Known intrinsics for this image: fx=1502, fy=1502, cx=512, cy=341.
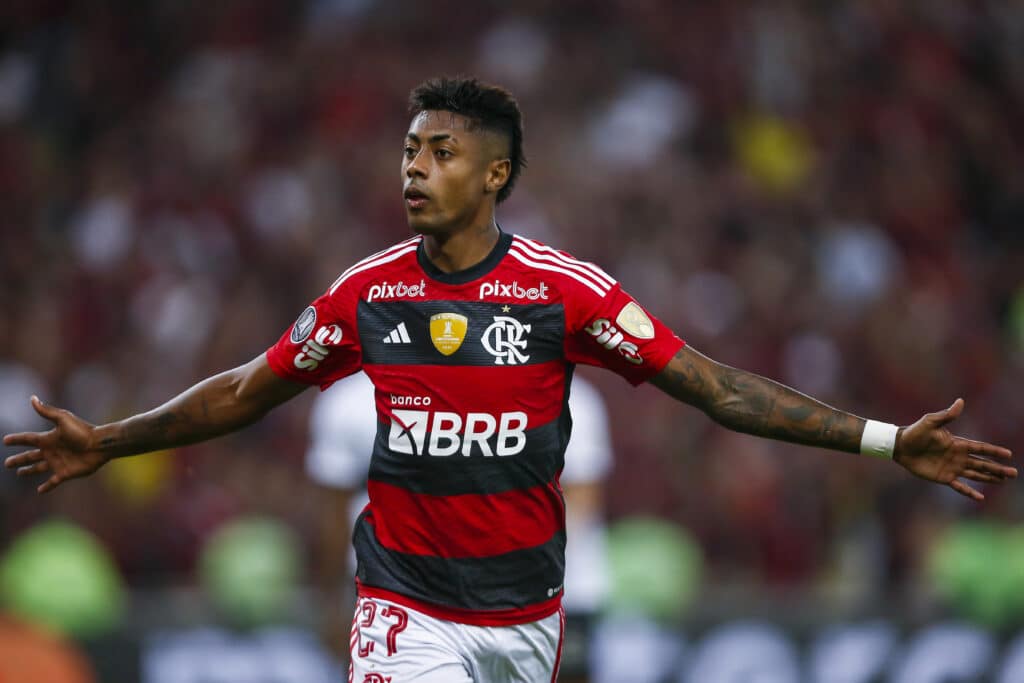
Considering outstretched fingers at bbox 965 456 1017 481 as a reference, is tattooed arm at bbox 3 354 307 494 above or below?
above

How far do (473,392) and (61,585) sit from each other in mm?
3983

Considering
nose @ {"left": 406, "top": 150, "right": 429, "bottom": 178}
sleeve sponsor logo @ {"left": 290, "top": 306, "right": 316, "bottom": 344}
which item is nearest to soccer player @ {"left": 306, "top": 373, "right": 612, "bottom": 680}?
sleeve sponsor logo @ {"left": 290, "top": 306, "right": 316, "bottom": 344}

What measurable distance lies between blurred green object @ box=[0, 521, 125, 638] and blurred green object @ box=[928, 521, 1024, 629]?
4.54 m

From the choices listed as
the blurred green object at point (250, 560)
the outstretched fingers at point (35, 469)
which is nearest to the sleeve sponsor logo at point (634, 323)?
the outstretched fingers at point (35, 469)

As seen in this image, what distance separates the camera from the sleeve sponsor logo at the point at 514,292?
455 cm

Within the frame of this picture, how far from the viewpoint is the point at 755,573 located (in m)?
9.88

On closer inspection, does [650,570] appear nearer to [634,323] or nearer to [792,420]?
[792,420]

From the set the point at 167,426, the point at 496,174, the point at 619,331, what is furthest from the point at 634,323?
the point at 167,426

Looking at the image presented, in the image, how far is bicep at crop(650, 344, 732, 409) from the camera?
4.58 meters

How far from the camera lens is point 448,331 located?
14.8ft

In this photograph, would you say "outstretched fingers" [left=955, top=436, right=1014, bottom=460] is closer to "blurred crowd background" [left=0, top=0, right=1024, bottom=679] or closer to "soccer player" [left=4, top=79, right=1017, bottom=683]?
"soccer player" [left=4, top=79, right=1017, bottom=683]

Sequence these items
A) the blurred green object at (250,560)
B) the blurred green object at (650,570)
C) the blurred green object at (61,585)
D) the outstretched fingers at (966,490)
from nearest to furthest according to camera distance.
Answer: the outstretched fingers at (966,490), the blurred green object at (61,585), the blurred green object at (650,570), the blurred green object at (250,560)

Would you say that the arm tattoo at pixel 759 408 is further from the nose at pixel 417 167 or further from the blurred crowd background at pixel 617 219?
the blurred crowd background at pixel 617 219

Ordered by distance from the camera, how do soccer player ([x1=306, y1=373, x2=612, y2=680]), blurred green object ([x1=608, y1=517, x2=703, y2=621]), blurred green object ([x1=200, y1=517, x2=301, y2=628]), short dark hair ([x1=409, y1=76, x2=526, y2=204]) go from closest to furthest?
short dark hair ([x1=409, y1=76, x2=526, y2=204])
soccer player ([x1=306, y1=373, x2=612, y2=680])
blurred green object ([x1=608, y1=517, x2=703, y2=621])
blurred green object ([x1=200, y1=517, x2=301, y2=628])
